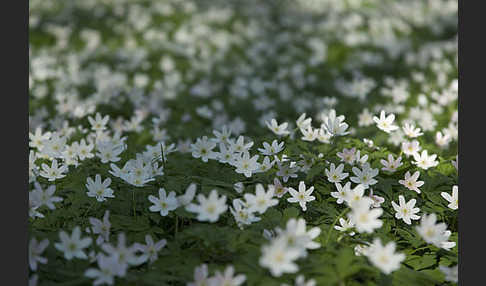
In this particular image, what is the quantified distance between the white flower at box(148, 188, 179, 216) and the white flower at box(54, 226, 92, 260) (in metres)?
0.42

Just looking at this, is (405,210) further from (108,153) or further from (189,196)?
(108,153)

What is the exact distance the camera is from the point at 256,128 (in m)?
4.83

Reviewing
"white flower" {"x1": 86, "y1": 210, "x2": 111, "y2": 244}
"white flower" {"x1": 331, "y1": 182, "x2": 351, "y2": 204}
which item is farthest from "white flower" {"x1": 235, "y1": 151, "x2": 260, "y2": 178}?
"white flower" {"x1": 86, "y1": 210, "x2": 111, "y2": 244}

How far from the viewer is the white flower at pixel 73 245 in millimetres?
2182

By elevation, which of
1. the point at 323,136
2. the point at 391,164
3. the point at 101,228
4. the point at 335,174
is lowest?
the point at 101,228

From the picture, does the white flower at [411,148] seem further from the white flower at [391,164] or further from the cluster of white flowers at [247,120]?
the white flower at [391,164]

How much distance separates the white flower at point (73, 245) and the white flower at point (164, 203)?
1.37 ft

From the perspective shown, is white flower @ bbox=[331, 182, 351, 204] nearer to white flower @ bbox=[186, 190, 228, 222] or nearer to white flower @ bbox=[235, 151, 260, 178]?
white flower @ bbox=[235, 151, 260, 178]

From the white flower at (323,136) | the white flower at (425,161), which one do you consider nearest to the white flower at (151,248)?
the white flower at (323,136)

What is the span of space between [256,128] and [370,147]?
66.8 inches

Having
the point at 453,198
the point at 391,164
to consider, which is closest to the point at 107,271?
the point at 391,164

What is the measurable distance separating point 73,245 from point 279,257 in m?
0.99

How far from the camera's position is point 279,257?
1.97 m

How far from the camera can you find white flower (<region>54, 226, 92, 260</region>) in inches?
85.9
